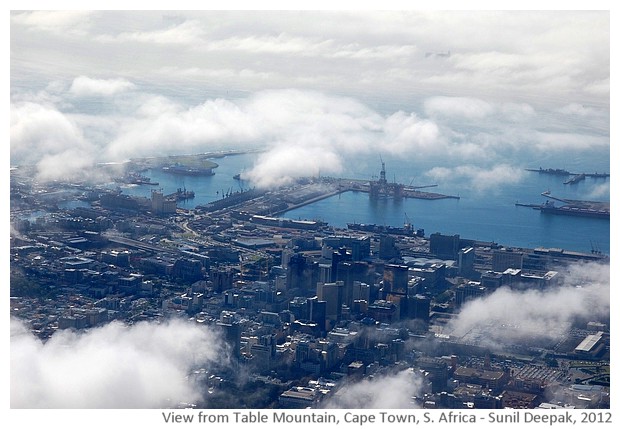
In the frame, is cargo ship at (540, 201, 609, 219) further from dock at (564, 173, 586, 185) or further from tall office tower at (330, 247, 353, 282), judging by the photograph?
tall office tower at (330, 247, 353, 282)

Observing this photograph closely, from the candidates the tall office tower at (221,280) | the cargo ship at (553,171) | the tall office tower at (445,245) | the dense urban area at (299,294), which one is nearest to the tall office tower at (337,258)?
the dense urban area at (299,294)

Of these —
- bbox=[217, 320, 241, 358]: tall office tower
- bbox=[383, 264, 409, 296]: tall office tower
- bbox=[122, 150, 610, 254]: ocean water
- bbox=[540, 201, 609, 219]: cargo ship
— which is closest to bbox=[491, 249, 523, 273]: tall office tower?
bbox=[122, 150, 610, 254]: ocean water

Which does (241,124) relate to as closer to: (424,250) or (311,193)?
(311,193)

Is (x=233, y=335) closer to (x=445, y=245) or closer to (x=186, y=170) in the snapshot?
(x=445, y=245)

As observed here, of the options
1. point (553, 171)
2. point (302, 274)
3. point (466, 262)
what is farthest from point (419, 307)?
point (553, 171)

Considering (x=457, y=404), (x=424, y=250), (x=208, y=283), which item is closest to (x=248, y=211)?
(x=424, y=250)

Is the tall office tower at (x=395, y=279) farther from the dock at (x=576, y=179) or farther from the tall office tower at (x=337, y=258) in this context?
the dock at (x=576, y=179)
